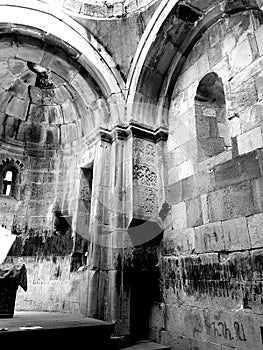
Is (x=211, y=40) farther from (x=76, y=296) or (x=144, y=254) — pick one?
(x=76, y=296)

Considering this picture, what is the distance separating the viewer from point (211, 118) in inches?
184

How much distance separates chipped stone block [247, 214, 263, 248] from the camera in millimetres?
3121

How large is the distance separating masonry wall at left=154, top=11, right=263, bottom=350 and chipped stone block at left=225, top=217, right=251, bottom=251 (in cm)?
1

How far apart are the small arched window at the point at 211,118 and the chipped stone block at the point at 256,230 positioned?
4.46ft

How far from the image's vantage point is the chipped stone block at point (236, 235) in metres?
3.29

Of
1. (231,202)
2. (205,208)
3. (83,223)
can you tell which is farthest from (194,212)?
(83,223)

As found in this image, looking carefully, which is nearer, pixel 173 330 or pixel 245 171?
pixel 245 171

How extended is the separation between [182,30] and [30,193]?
4833mm

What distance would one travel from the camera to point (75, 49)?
5246 millimetres

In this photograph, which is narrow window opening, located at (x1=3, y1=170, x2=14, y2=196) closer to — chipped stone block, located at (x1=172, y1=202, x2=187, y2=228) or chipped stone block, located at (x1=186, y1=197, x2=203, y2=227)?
chipped stone block, located at (x1=172, y1=202, x2=187, y2=228)

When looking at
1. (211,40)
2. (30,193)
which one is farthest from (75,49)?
(30,193)

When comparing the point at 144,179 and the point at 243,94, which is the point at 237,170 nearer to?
the point at 243,94

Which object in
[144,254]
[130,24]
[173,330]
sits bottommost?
[173,330]

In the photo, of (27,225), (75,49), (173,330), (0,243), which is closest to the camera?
(173,330)
